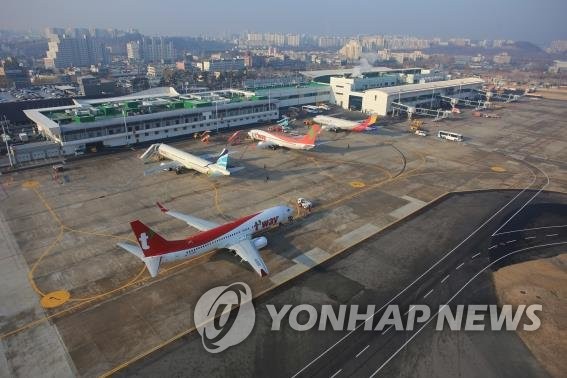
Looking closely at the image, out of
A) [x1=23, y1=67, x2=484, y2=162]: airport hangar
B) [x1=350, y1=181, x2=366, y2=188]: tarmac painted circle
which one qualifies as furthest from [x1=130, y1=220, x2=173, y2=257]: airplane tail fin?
[x1=23, y1=67, x2=484, y2=162]: airport hangar

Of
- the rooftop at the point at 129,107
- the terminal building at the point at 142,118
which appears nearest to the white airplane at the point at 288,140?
the terminal building at the point at 142,118

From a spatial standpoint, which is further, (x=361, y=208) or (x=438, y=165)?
(x=438, y=165)

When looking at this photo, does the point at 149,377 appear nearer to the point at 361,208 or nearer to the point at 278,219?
the point at 278,219

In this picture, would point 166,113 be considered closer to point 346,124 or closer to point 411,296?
point 346,124

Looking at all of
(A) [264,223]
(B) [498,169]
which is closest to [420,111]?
(B) [498,169]

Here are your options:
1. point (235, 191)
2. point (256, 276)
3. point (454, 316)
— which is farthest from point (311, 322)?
point (235, 191)

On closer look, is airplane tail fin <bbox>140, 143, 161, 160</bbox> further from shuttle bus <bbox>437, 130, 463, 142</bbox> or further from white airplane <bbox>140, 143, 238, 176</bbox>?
shuttle bus <bbox>437, 130, 463, 142</bbox>
